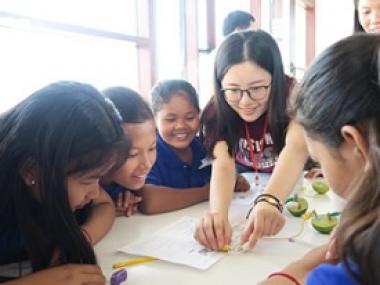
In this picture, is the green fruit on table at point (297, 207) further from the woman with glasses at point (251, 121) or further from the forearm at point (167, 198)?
the forearm at point (167, 198)

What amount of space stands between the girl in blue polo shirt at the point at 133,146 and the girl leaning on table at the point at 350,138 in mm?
499

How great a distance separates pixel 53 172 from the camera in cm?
70

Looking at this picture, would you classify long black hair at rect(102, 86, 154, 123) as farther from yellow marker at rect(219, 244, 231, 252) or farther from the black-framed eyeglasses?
yellow marker at rect(219, 244, 231, 252)

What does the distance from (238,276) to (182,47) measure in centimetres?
229

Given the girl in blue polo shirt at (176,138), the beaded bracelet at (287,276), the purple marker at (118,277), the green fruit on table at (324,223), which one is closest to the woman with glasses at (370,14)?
the girl in blue polo shirt at (176,138)

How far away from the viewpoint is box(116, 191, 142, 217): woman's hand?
44.4 inches

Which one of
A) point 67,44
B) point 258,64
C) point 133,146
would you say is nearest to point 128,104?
point 133,146

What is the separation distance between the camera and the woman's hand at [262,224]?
0.88m

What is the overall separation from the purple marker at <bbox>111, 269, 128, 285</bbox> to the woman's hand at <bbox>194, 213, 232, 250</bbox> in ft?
0.61

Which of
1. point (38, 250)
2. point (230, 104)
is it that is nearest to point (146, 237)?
point (38, 250)

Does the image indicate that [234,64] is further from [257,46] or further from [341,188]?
[341,188]

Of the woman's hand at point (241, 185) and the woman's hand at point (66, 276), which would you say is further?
the woman's hand at point (241, 185)

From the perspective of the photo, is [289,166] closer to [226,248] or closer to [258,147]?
[258,147]

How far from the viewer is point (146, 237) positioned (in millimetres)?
951
